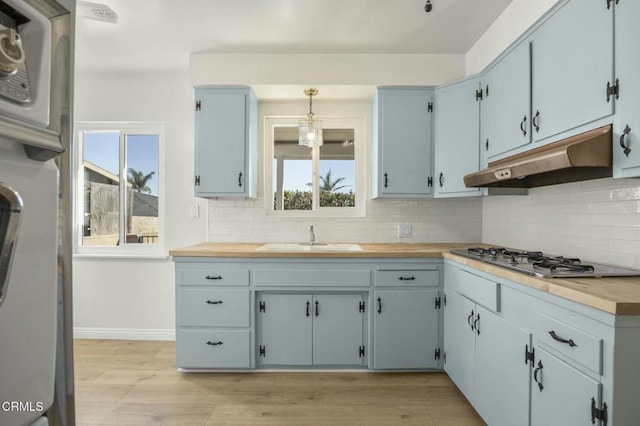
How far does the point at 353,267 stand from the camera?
2539 millimetres

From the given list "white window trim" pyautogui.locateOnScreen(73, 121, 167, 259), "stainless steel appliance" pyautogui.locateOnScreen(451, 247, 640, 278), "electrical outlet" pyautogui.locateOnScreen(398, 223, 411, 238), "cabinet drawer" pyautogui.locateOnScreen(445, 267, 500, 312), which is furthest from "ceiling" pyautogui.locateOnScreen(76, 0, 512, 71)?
"cabinet drawer" pyautogui.locateOnScreen(445, 267, 500, 312)

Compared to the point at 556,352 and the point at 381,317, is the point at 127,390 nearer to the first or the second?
the point at 381,317

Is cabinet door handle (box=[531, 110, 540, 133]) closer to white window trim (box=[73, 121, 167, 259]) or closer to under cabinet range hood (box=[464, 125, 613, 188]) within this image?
under cabinet range hood (box=[464, 125, 613, 188])

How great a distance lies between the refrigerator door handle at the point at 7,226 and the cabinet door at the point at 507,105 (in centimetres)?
228

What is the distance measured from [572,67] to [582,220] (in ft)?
2.80

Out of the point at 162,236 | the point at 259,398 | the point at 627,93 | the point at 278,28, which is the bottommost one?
the point at 259,398

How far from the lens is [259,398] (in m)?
2.25

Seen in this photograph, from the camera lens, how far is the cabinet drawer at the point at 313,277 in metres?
2.53

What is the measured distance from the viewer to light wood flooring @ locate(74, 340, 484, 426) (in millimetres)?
2037

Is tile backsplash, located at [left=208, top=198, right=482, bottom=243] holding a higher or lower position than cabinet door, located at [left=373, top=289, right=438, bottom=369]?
higher

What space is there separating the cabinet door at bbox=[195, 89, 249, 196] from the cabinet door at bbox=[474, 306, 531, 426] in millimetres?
2113

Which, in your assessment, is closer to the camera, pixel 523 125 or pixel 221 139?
pixel 523 125

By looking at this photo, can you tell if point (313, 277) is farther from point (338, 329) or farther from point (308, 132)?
point (308, 132)

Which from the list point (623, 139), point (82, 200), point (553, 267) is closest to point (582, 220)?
point (553, 267)
